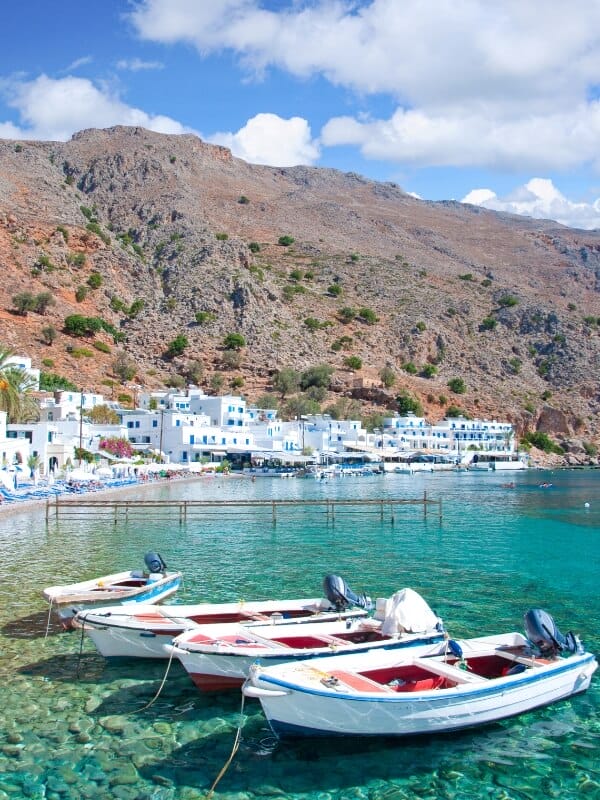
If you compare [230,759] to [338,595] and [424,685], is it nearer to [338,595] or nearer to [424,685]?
[424,685]

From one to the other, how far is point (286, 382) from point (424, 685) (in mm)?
99196

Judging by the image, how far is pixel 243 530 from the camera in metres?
36.0

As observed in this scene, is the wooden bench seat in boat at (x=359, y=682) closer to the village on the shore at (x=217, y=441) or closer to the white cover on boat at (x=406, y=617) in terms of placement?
the white cover on boat at (x=406, y=617)

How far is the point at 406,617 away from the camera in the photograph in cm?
1330

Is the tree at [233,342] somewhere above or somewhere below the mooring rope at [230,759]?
above

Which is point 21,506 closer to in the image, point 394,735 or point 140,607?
point 140,607

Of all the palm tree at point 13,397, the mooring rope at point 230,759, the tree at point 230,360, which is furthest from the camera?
the tree at point 230,360

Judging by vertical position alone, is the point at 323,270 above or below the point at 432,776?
above

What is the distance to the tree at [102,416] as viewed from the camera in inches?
3059

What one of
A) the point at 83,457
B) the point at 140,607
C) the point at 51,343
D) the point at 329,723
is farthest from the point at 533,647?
the point at 51,343

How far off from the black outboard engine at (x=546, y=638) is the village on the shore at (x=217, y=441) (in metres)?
38.0

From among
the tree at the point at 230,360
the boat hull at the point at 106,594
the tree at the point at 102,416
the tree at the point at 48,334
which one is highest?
the tree at the point at 48,334

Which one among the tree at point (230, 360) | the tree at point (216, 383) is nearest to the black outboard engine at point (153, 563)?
the tree at point (216, 383)

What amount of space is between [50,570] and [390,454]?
83.6m
